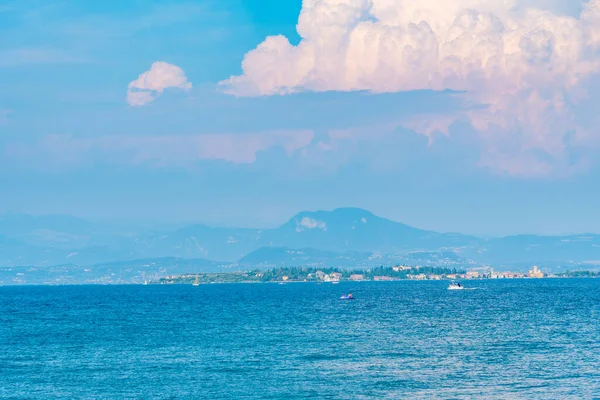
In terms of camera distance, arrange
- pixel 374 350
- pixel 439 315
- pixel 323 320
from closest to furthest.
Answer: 1. pixel 374 350
2. pixel 323 320
3. pixel 439 315

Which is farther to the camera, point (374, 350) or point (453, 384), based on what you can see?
point (374, 350)

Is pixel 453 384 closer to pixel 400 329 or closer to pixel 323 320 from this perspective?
pixel 400 329

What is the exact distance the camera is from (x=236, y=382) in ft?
303

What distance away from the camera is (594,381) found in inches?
3543

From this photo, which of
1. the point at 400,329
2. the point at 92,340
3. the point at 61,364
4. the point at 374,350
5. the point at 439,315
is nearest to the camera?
the point at 61,364

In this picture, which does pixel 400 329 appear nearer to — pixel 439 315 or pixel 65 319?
pixel 439 315

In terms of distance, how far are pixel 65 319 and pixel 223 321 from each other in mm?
39355

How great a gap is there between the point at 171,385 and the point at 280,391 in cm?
1245

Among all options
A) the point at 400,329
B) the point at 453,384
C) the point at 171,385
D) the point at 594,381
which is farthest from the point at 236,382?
the point at 400,329

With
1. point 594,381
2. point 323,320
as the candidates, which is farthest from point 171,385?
point 323,320

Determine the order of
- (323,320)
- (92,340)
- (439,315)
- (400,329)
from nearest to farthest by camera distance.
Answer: (92,340), (400,329), (323,320), (439,315)

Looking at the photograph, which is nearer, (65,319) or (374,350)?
(374,350)

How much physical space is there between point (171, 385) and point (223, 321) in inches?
3227

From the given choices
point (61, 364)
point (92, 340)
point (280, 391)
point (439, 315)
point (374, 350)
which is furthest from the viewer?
point (439, 315)
